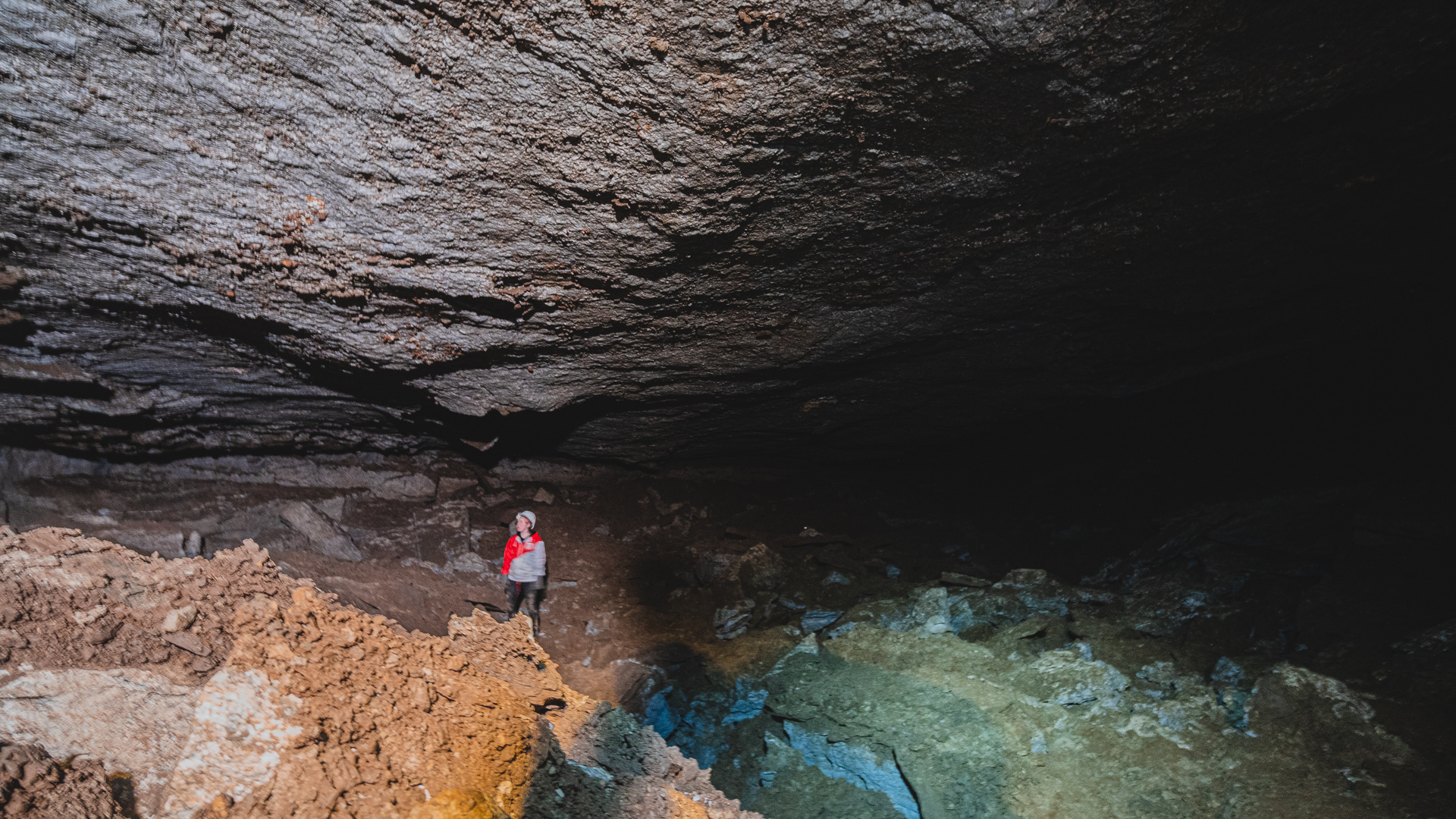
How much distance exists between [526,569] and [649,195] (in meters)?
2.33

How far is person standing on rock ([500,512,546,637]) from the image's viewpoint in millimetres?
3436

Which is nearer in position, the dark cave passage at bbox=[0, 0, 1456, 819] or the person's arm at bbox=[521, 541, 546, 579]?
the dark cave passage at bbox=[0, 0, 1456, 819]

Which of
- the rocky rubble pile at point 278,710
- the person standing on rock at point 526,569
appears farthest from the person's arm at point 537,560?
the rocky rubble pile at point 278,710

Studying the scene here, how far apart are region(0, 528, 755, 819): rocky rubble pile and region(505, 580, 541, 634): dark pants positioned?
560mm

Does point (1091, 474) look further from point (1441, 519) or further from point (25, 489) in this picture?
point (25, 489)

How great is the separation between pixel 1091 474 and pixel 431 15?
4.57 m

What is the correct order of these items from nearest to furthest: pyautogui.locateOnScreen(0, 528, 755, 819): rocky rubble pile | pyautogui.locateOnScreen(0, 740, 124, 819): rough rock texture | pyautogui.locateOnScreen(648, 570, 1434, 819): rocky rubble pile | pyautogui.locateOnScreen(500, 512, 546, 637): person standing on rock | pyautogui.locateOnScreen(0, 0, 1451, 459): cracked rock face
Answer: pyautogui.locateOnScreen(0, 740, 124, 819): rough rock texture, pyautogui.locateOnScreen(0, 0, 1451, 459): cracked rock face, pyautogui.locateOnScreen(0, 528, 755, 819): rocky rubble pile, pyautogui.locateOnScreen(648, 570, 1434, 819): rocky rubble pile, pyautogui.locateOnScreen(500, 512, 546, 637): person standing on rock

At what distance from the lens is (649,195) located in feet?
6.89

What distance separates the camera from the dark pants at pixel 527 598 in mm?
3451

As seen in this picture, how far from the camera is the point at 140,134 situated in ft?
6.00

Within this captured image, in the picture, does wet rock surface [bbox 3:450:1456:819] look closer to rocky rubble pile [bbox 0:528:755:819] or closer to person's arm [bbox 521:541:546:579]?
rocky rubble pile [bbox 0:528:755:819]

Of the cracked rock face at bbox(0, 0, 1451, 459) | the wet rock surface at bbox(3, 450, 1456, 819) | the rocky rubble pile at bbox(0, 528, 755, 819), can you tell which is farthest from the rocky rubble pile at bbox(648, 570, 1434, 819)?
the cracked rock face at bbox(0, 0, 1451, 459)

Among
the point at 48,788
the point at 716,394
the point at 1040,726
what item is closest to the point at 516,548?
the point at 716,394

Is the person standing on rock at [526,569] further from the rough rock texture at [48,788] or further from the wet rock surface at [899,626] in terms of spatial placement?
the rough rock texture at [48,788]
